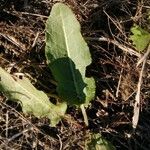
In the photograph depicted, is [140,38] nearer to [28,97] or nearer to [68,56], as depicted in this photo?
[68,56]

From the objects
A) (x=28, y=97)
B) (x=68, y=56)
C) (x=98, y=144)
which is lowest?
(x=98, y=144)

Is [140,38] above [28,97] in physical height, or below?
above

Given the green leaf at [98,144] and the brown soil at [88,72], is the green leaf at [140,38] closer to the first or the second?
the brown soil at [88,72]

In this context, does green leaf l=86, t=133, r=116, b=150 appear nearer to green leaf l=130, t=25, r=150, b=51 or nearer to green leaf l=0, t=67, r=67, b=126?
green leaf l=0, t=67, r=67, b=126

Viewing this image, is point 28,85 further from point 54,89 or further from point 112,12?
point 112,12

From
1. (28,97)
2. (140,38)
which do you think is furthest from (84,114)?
(140,38)

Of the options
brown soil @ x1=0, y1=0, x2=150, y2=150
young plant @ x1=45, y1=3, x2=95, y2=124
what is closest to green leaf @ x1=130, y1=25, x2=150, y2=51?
brown soil @ x1=0, y1=0, x2=150, y2=150
